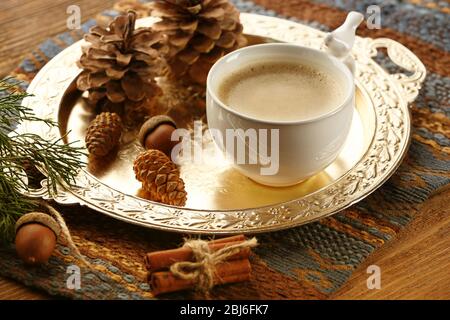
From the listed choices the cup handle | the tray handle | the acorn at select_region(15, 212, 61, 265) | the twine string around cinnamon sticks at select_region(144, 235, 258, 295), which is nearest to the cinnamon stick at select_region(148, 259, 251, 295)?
the twine string around cinnamon sticks at select_region(144, 235, 258, 295)

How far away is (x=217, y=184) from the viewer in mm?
1199

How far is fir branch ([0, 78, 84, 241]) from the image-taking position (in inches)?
43.1

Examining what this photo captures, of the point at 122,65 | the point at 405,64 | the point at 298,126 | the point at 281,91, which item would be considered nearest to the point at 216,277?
the point at 298,126

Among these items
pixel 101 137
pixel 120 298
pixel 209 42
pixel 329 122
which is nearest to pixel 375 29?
pixel 209 42

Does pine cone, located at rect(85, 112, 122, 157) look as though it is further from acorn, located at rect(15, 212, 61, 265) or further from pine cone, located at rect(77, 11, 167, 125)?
acorn, located at rect(15, 212, 61, 265)

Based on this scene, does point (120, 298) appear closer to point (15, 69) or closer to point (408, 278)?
point (408, 278)

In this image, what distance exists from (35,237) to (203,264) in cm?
24

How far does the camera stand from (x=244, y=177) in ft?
3.99

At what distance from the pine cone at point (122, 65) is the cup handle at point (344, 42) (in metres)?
0.31

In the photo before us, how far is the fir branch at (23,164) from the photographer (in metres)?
1.09

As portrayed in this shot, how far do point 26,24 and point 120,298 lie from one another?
88cm

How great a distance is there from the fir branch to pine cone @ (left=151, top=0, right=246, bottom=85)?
29cm

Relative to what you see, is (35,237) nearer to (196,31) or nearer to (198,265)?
(198,265)

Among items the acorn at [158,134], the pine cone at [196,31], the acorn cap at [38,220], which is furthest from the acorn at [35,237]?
the pine cone at [196,31]
